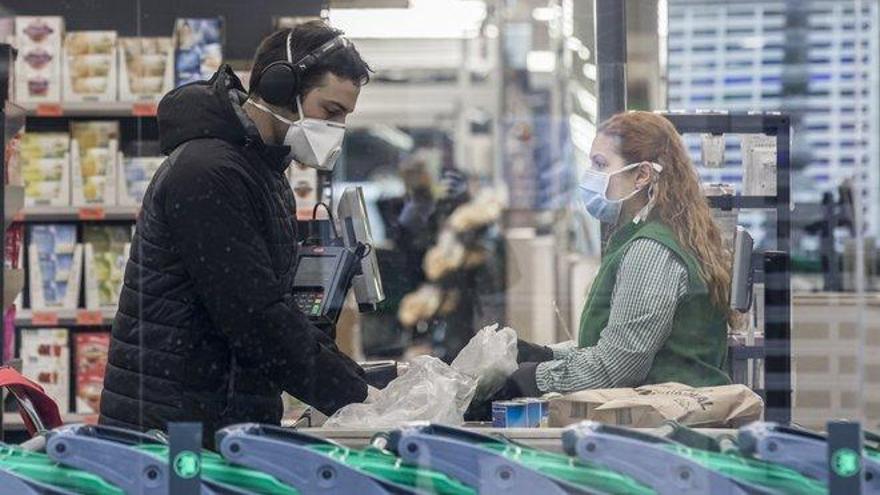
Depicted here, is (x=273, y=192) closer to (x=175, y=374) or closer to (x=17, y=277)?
(x=175, y=374)

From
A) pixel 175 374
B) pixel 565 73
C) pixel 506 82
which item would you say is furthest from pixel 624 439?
pixel 506 82

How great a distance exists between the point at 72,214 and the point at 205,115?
2240 mm

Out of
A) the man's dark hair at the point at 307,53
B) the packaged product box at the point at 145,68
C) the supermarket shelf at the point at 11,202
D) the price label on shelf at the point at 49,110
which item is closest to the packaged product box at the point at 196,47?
the packaged product box at the point at 145,68

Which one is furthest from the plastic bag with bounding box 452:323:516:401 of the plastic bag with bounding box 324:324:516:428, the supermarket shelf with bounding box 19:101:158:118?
the supermarket shelf with bounding box 19:101:158:118

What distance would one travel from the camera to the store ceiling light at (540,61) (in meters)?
3.64

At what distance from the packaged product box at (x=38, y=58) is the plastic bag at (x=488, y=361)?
3.35 feet

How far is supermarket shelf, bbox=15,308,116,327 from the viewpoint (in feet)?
14.8

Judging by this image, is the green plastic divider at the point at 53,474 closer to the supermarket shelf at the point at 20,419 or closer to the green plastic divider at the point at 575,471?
the green plastic divider at the point at 575,471

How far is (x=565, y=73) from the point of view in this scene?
136 inches

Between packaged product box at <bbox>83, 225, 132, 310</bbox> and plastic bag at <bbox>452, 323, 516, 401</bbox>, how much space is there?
176 cm

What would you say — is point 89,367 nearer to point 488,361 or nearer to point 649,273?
point 488,361

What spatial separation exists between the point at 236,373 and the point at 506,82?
258cm

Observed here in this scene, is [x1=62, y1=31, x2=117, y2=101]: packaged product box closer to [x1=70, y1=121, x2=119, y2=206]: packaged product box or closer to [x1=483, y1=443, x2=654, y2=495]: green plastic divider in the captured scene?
[x1=70, y1=121, x2=119, y2=206]: packaged product box

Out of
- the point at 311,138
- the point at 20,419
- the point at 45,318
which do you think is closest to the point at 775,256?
the point at 311,138
